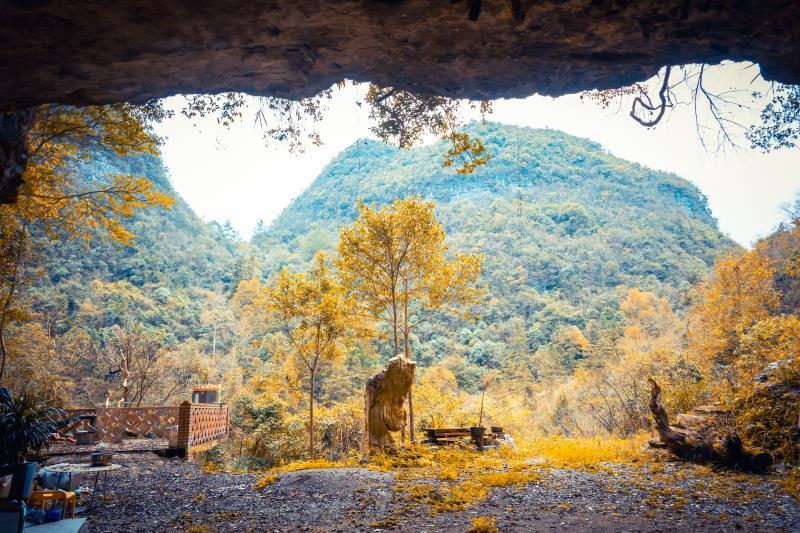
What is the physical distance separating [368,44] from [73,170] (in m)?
8.40

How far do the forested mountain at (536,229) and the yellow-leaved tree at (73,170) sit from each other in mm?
27829

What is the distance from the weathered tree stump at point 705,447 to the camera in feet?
21.1

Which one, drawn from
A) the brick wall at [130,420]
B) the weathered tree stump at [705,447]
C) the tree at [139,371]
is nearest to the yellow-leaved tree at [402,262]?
the weathered tree stump at [705,447]

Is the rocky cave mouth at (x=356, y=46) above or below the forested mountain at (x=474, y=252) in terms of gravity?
below

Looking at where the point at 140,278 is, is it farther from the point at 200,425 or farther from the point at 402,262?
the point at 402,262

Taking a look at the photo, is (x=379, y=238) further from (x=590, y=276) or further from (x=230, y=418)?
(x=590, y=276)

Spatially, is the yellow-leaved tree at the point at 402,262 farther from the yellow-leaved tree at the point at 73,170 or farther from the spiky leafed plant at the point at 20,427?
the spiky leafed plant at the point at 20,427

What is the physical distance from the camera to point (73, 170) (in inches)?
359

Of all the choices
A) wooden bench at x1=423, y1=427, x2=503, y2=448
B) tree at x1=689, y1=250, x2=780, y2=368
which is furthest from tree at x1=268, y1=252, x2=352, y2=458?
tree at x1=689, y1=250, x2=780, y2=368

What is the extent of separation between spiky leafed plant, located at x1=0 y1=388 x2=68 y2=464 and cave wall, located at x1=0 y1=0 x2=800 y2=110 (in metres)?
3.43

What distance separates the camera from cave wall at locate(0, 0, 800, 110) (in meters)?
3.23

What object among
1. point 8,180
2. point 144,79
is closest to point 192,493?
point 8,180

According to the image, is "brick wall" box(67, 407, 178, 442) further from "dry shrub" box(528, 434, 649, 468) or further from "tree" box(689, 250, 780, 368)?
"tree" box(689, 250, 780, 368)

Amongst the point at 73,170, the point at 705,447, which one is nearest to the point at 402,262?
the point at 73,170
